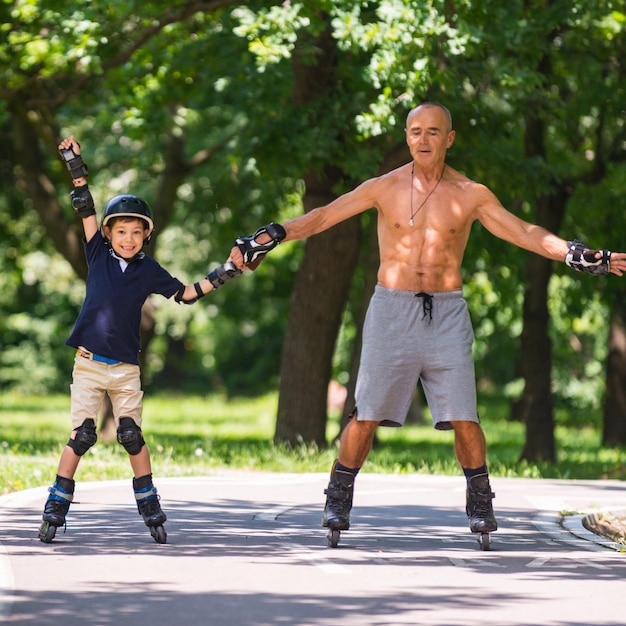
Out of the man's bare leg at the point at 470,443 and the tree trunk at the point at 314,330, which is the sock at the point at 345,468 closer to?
the man's bare leg at the point at 470,443

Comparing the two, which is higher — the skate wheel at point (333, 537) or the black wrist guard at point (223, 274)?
the black wrist guard at point (223, 274)

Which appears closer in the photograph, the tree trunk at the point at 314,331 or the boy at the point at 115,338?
the boy at the point at 115,338

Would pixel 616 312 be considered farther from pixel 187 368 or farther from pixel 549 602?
pixel 187 368

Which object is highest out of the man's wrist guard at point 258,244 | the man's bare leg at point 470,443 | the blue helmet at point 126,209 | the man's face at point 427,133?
the man's face at point 427,133

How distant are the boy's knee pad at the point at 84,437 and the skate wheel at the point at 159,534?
1.70ft

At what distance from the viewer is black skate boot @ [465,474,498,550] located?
7.58 metres

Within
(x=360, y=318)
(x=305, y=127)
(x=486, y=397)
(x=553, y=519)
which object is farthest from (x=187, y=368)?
(x=553, y=519)

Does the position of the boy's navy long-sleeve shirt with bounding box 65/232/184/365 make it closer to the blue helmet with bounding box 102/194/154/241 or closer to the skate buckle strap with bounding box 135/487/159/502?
the blue helmet with bounding box 102/194/154/241

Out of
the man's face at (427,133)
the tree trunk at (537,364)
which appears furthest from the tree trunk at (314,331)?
the man's face at (427,133)

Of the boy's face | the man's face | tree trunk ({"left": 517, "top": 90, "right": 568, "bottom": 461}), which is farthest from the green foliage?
the boy's face

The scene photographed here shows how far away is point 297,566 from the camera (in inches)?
267

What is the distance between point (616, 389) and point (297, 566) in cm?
1867

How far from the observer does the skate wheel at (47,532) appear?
7.41m

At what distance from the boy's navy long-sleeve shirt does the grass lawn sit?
328 centimetres
